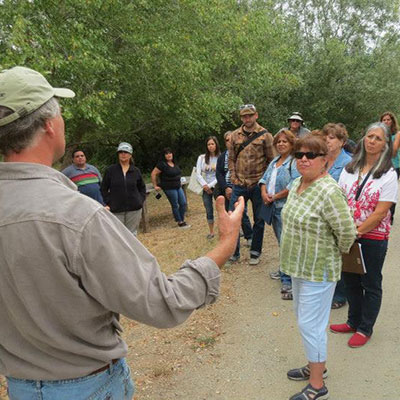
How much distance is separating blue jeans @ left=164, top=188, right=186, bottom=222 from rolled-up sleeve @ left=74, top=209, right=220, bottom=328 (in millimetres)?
6874

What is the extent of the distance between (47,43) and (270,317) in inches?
214

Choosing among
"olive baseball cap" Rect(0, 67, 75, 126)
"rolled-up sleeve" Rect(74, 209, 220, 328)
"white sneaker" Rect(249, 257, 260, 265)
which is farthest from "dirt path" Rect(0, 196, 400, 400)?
"olive baseball cap" Rect(0, 67, 75, 126)

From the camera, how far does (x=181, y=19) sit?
8648 millimetres

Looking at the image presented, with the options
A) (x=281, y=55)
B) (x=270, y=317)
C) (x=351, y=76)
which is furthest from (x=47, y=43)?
(x=351, y=76)

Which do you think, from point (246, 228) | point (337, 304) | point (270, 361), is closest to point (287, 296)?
point (337, 304)

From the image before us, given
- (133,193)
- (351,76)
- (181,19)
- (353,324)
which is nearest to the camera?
(353,324)

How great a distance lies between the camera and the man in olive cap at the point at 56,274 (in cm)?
116

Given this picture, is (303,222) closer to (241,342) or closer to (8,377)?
(241,342)

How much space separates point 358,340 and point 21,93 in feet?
10.9

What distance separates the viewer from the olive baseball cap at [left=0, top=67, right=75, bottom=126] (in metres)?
1.20

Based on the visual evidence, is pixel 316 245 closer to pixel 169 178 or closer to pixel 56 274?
pixel 56 274

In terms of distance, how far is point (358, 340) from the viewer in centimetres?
331

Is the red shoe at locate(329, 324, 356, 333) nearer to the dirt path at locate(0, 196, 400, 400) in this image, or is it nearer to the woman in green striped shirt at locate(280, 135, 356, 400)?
the dirt path at locate(0, 196, 400, 400)

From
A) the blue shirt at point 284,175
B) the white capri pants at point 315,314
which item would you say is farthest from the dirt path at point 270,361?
the blue shirt at point 284,175
